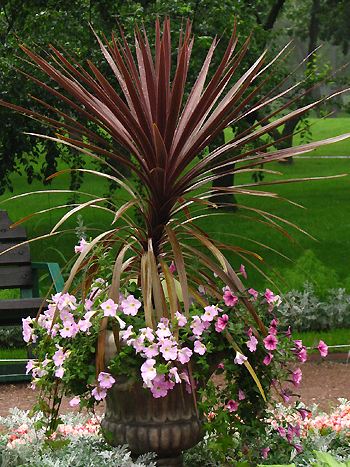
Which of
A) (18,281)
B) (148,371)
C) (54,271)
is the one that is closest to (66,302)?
(148,371)

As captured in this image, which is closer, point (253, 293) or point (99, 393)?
point (99, 393)

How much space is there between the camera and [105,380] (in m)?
3.75

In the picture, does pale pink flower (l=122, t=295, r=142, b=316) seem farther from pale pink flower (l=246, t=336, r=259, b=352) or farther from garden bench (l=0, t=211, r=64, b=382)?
garden bench (l=0, t=211, r=64, b=382)

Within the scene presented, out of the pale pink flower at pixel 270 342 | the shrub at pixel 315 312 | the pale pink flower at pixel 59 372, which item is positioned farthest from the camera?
the shrub at pixel 315 312

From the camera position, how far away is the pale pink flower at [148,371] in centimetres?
365

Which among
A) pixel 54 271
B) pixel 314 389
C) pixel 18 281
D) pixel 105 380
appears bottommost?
pixel 314 389

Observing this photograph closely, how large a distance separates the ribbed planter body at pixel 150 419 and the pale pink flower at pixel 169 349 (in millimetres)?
245

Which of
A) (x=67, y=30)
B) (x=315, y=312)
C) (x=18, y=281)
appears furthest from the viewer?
(x=67, y=30)

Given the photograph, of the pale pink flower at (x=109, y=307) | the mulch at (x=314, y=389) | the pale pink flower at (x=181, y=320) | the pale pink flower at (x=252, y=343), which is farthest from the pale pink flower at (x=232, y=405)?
the mulch at (x=314, y=389)

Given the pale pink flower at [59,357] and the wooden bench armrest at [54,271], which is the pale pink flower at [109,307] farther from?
the wooden bench armrest at [54,271]

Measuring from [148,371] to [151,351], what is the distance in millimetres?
76

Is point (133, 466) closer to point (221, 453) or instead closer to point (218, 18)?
point (221, 453)

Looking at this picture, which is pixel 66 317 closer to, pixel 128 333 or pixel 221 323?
pixel 128 333

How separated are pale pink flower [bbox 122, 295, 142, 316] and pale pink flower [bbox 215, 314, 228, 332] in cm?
32
